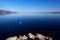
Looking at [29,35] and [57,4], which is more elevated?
[57,4]

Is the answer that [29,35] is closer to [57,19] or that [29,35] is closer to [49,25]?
[49,25]

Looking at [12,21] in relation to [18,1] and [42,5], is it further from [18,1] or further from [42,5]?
[42,5]

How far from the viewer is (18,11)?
7.41 ft

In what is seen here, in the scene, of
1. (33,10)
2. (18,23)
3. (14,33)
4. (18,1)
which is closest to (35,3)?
(33,10)

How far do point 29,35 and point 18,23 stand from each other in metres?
0.30

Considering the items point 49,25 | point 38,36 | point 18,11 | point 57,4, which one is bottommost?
point 38,36

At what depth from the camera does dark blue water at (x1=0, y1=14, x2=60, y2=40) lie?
2.22 metres

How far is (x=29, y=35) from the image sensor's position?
2.27 metres

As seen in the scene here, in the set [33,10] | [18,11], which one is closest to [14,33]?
[18,11]

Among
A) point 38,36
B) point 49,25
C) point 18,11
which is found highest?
point 18,11

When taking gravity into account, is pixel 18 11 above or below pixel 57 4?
below

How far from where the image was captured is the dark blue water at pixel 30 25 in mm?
2217

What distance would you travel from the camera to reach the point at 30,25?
2.29m

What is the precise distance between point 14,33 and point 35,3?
0.68 m
